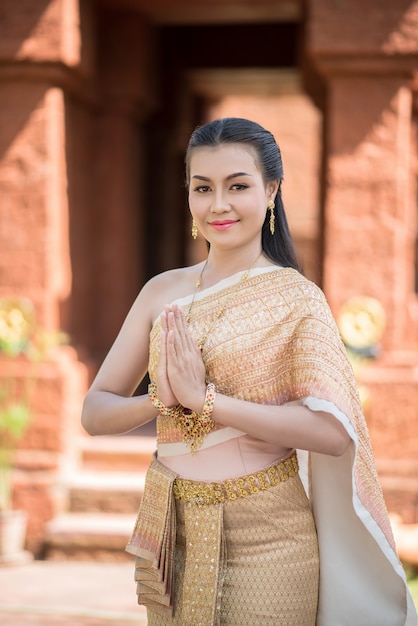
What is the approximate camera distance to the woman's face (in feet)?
6.98

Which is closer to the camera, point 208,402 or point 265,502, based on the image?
point 208,402

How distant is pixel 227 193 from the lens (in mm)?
2131

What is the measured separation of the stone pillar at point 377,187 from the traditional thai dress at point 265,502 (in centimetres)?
342

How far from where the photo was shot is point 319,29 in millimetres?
5664

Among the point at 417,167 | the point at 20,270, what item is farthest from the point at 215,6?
the point at 20,270

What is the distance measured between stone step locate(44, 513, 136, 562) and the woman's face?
3.80m

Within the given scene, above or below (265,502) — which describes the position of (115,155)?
above

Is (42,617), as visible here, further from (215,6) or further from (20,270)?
(215,6)

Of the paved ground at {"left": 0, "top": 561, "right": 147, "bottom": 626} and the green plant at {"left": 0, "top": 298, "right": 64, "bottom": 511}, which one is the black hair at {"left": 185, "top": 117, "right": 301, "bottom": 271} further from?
the green plant at {"left": 0, "top": 298, "right": 64, "bottom": 511}

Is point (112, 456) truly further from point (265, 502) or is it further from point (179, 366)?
point (179, 366)

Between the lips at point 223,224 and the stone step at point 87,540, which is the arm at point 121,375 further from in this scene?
the stone step at point 87,540

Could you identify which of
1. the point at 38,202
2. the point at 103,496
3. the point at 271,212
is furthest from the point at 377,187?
the point at 271,212

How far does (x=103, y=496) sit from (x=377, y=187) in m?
2.51

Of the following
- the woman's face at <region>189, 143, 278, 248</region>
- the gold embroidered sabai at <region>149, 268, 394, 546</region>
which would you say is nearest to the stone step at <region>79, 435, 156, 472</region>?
the gold embroidered sabai at <region>149, 268, 394, 546</region>
